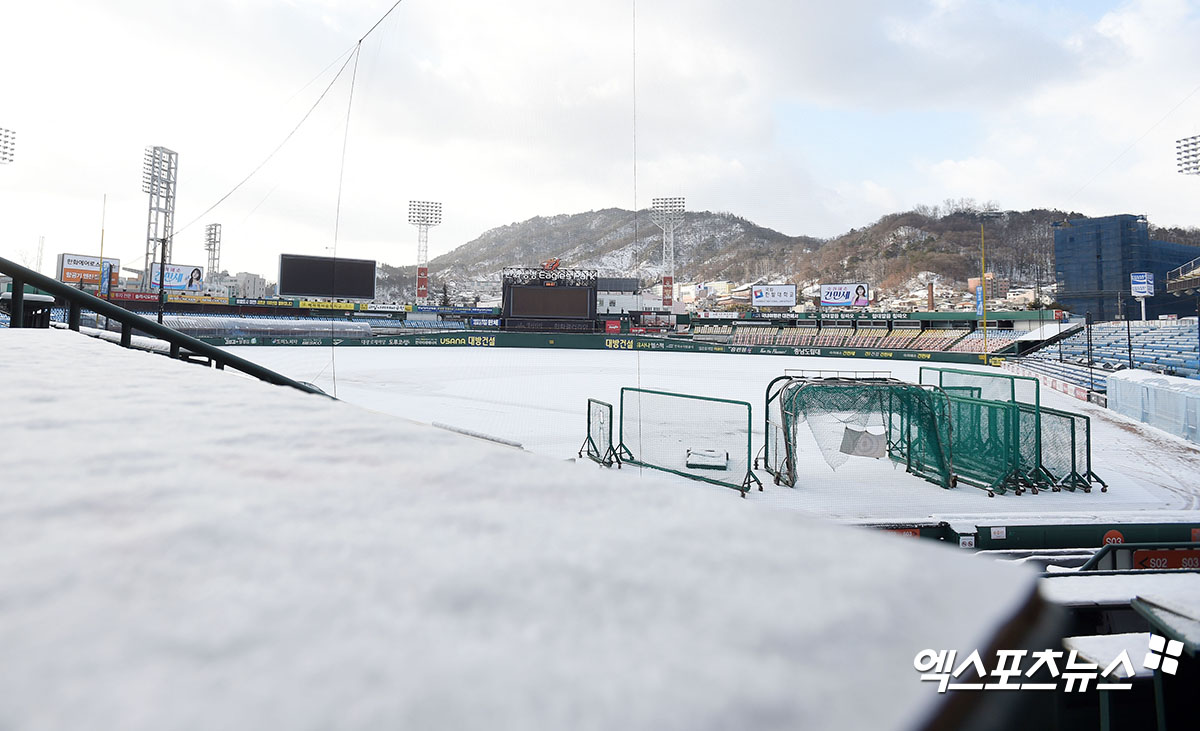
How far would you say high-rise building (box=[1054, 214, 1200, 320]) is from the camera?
230 ft

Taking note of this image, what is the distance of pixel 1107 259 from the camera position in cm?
7225

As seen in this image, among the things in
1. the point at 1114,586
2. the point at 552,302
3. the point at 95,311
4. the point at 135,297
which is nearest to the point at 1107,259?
the point at 552,302

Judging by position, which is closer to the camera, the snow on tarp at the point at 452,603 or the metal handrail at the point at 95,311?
the snow on tarp at the point at 452,603

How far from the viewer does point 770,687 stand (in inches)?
13.1

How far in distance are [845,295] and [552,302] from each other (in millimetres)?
34300

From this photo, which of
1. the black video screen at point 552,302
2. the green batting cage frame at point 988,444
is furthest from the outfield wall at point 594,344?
the green batting cage frame at point 988,444

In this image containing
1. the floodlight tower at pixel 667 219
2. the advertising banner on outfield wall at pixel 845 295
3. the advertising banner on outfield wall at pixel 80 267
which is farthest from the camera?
the floodlight tower at pixel 667 219

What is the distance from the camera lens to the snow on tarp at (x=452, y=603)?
34 centimetres

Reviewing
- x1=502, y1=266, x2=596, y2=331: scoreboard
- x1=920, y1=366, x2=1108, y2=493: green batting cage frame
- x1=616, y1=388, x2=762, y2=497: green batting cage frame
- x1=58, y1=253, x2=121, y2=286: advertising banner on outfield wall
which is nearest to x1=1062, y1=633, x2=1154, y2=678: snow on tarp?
x1=616, y1=388, x2=762, y2=497: green batting cage frame

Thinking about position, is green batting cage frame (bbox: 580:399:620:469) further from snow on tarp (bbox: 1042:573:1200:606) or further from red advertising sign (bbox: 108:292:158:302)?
red advertising sign (bbox: 108:292:158:302)

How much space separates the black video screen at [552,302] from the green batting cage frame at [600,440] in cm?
3337

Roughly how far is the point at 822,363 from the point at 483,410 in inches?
1122

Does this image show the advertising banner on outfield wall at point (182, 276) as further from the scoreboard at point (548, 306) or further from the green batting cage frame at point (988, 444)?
the green batting cage frame at point (988, 444)

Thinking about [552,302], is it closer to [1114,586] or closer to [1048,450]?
[1048,450]
